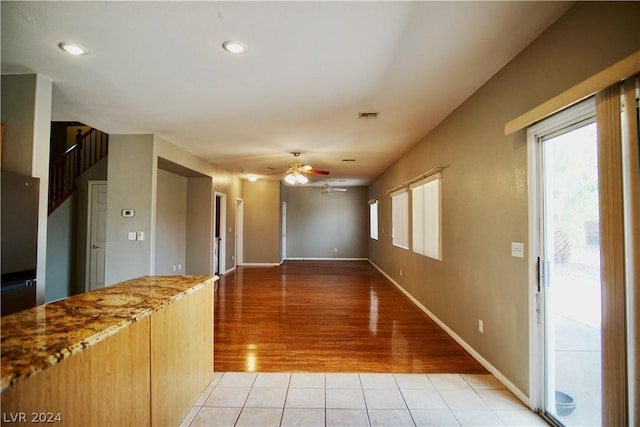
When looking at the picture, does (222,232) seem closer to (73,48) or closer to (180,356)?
(73,48)

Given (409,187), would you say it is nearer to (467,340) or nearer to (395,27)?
(467,340)

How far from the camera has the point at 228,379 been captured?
2490mm

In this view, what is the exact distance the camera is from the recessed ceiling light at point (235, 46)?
204 cm

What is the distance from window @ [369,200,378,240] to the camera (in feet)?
29.1

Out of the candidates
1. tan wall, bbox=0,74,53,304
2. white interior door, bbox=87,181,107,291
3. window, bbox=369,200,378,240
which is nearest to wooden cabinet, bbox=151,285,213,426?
tan wall, bbox=0,74,53,304

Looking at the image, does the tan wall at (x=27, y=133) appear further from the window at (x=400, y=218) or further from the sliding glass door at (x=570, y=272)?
the window at (x=400, y=218)

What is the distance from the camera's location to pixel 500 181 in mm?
2467

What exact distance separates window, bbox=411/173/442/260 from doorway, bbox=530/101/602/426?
171cm

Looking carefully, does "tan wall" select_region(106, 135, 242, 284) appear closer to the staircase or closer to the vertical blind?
the staircase

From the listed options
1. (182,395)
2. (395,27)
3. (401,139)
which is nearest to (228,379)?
(182,395)

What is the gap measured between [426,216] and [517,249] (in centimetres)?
211

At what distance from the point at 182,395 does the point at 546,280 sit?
8.60 feet

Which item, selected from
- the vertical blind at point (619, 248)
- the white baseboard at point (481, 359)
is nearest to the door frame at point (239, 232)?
the white baseboard at point (481, 359)

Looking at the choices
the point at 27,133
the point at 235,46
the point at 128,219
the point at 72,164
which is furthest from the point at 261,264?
the point at 235,46
